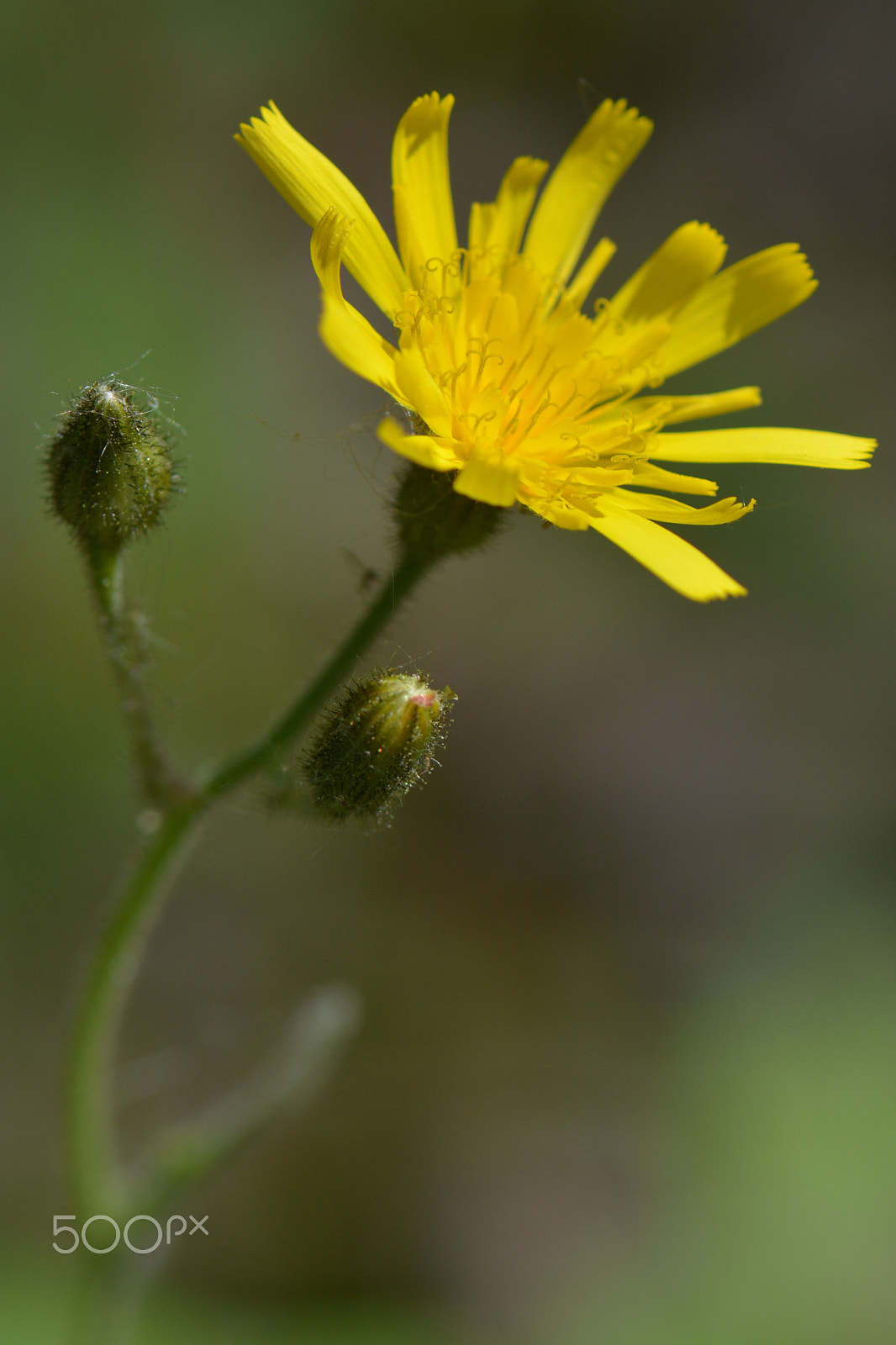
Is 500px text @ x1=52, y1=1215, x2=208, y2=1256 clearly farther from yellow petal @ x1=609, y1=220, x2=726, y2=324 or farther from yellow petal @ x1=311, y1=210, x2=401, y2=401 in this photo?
yellow petal @ x1=609, y1=220, x2=726, y2=324

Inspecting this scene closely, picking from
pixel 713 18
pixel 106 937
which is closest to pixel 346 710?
pixel 106 937

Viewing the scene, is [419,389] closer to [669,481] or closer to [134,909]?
[669,481]

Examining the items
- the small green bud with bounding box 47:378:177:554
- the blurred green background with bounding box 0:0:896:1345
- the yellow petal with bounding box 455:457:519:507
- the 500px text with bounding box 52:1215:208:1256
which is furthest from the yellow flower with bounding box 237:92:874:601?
the 500px text with bounding box 52:1215:208:1256

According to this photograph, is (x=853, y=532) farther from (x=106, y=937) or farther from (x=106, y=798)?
(x=106, y=937)

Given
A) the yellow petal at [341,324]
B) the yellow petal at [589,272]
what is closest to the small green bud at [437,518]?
the yellow petal at [341,324]

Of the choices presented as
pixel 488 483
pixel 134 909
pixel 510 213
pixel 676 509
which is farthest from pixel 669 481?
pixel 134 909

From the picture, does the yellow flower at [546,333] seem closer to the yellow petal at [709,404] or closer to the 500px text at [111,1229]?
the yellow petal at [709,404]
